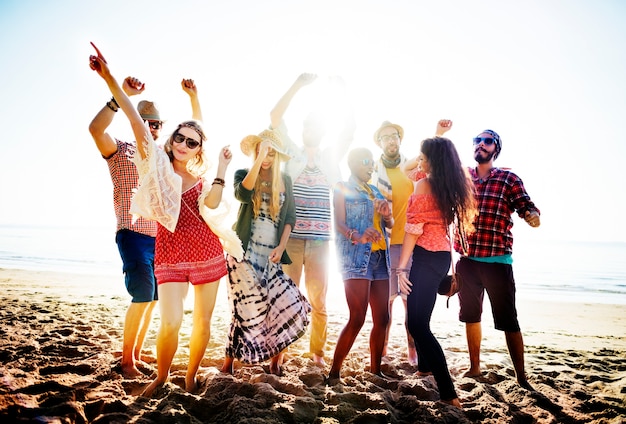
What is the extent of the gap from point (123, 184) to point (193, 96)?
108 cm

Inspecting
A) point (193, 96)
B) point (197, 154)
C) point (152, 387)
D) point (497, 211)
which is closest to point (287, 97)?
point (193, 96)

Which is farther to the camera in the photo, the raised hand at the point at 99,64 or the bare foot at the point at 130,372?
the bare foot at the point at 130,372

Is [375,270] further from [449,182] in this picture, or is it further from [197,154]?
[197,154]

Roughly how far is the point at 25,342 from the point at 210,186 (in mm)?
2925

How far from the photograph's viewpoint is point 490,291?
11.6 ft

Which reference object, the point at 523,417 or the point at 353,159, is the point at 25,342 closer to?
the point at 353,159

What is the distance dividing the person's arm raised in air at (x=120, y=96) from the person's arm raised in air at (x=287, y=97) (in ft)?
5.22

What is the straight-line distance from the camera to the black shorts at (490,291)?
3.43 metres

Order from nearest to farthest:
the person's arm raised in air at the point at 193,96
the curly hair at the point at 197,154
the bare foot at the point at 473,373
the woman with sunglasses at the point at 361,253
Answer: the curly hair at the point at 197,154
the woman with sunglasses at the point at 361,253
the person's arm raised in air at the point at 193,96
the bare foot at the point at 473,373

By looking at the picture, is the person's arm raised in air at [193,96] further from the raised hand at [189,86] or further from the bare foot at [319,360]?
the bare foot at [319,360]

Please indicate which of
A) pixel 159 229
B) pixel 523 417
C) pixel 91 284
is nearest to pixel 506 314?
pixel 523 417

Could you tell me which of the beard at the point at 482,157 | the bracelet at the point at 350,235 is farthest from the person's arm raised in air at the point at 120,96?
the beard at the point at 482,157

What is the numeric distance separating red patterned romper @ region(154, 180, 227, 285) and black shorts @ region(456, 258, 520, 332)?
8.14 feet

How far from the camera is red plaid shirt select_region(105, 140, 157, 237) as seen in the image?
10.8 ft
